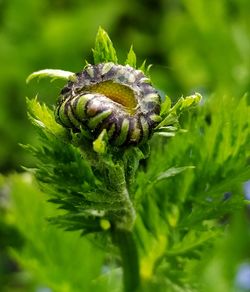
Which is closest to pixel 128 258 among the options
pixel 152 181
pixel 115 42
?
pixel 152 181

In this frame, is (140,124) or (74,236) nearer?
(140,124)

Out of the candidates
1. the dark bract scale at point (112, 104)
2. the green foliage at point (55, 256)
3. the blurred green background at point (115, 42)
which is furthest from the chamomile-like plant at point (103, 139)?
the blurred green background at point (115, 42)

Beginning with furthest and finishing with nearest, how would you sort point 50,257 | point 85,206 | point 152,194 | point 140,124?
point 50,257, point 152,194, point 85,206, point 140,124

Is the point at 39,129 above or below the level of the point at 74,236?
above

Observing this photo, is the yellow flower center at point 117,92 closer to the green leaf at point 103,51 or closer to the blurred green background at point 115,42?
the green leaf at point 103,51

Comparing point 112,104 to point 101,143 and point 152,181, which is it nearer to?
point 101,143

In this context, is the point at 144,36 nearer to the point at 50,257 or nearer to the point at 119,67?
the point at 50,257

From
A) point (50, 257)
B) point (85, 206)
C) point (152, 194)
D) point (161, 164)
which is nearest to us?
point (85, 206)

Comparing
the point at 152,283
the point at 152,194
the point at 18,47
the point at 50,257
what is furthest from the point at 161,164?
the point at 18,47
